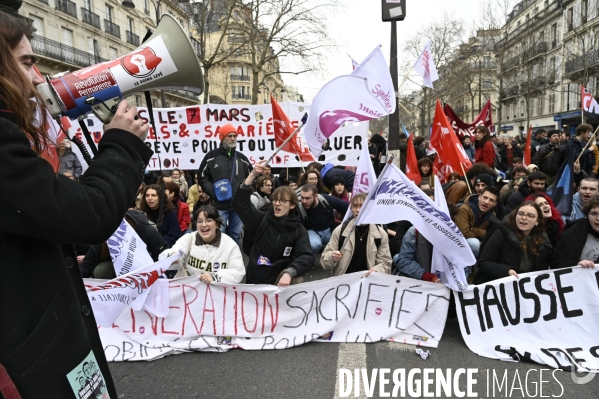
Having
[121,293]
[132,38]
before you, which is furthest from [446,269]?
[132,38]

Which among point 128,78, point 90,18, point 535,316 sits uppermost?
point 90,18

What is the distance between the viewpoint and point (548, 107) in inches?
1603

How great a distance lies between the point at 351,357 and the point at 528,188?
3.46 meters

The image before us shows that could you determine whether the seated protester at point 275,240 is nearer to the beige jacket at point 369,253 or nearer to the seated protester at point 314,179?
the beige jacket at point 369,253

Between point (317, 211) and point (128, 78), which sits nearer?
point (128, 78)

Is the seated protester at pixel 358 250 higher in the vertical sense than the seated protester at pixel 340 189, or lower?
lower

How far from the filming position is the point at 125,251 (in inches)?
141

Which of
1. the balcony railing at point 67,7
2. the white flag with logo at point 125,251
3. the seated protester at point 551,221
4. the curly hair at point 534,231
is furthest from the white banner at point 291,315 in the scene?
the balcony railing at point 67,7

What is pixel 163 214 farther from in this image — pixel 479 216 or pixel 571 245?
pixel 571 245

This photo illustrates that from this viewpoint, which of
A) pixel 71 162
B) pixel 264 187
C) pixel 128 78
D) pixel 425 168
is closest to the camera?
pixel 128 78

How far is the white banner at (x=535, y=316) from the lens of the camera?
127 inches

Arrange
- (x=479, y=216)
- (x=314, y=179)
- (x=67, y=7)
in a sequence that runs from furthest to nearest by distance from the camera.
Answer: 1. (x=67, y=7)
2. (x=314, y=179)
3. (x=479, y=216)

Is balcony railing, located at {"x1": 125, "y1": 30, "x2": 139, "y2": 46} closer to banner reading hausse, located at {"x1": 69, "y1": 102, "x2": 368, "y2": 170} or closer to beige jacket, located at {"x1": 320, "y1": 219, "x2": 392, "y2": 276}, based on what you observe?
banner reading hausse, located at {"x1": 69, "y1": 102, "x2": 368, "y2": 170}

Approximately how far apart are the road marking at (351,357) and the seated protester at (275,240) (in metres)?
0.86
